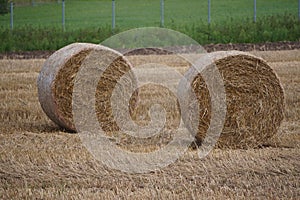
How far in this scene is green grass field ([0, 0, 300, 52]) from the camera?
73.3 feet

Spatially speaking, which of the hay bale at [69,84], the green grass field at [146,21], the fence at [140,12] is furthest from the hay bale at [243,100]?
the fence at [140,12]

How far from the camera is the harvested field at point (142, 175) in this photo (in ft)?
21.0

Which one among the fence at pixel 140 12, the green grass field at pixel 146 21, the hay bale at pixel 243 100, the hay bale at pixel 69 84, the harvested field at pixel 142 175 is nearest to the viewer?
the harvested field at pixel 142 175

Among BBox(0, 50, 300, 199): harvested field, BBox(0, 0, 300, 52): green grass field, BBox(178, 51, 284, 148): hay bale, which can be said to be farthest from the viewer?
BBox(0, 0, 300, 52): green grass field

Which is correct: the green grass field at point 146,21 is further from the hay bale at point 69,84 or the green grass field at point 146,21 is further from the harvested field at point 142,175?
the harvested field at point 142,175

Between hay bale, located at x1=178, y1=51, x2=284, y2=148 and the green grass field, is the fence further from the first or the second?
hay bale, located at x1=178, y1=51, x2=284, y2=148

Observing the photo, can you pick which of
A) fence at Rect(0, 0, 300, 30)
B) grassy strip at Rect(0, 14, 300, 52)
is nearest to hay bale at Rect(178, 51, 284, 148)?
grassy strip at Rect(0, 14, 300, 52)

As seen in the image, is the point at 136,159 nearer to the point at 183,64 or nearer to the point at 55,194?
the point at 55,194

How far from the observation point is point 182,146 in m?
8.41

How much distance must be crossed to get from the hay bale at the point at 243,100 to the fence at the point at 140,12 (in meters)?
23.9

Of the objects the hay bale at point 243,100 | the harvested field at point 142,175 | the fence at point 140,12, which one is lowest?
the fence at point 140,12

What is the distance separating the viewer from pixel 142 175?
278 inches

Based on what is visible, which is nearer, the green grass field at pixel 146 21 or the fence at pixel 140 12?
the green grass field at pixel 146 21

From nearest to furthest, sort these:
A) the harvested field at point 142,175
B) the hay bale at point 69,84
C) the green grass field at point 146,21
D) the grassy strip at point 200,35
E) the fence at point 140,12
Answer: the harvested field at point 142,175
the hay bale at point 69,84
the grassy strip at point 200,35
the green grass field at point 146,21
the fence at point 140,12
